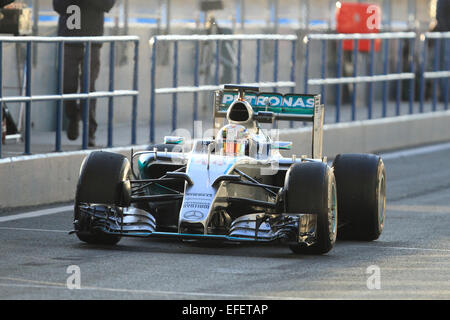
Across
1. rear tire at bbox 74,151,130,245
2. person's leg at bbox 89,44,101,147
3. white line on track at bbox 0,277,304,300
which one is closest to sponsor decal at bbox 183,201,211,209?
rear tire at bbox 74,151,130,245

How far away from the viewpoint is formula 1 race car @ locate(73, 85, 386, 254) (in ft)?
32.4

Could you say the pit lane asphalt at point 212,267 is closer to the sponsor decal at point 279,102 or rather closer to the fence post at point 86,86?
the sponsor decal at point 279,102

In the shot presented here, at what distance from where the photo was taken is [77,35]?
15.2m

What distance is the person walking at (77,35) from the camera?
14.9m

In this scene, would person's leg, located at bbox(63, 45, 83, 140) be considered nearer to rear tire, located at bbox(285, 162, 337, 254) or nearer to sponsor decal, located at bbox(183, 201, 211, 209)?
sponsor decal, located at bbox(183, 201, 211, 209)

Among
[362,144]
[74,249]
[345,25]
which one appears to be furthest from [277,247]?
[345,25]

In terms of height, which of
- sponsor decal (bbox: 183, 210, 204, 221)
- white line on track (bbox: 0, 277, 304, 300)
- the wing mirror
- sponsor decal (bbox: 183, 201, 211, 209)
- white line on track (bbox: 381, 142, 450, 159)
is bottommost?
white line on track (bbox: 381, 142, 450, 159)

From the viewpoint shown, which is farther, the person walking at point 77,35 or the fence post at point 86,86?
the person walking at point 77,35

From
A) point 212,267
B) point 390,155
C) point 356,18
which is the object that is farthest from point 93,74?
point 356,18

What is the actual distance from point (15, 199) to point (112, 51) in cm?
258

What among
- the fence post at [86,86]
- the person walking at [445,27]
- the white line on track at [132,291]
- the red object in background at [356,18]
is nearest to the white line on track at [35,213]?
the fence post at [86,86]

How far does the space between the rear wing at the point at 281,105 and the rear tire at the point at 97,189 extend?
1.65 metres

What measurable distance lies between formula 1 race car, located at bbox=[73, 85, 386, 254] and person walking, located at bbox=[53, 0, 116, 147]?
347 cm

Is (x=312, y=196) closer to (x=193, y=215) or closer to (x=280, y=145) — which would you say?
(x=193, y=215)
